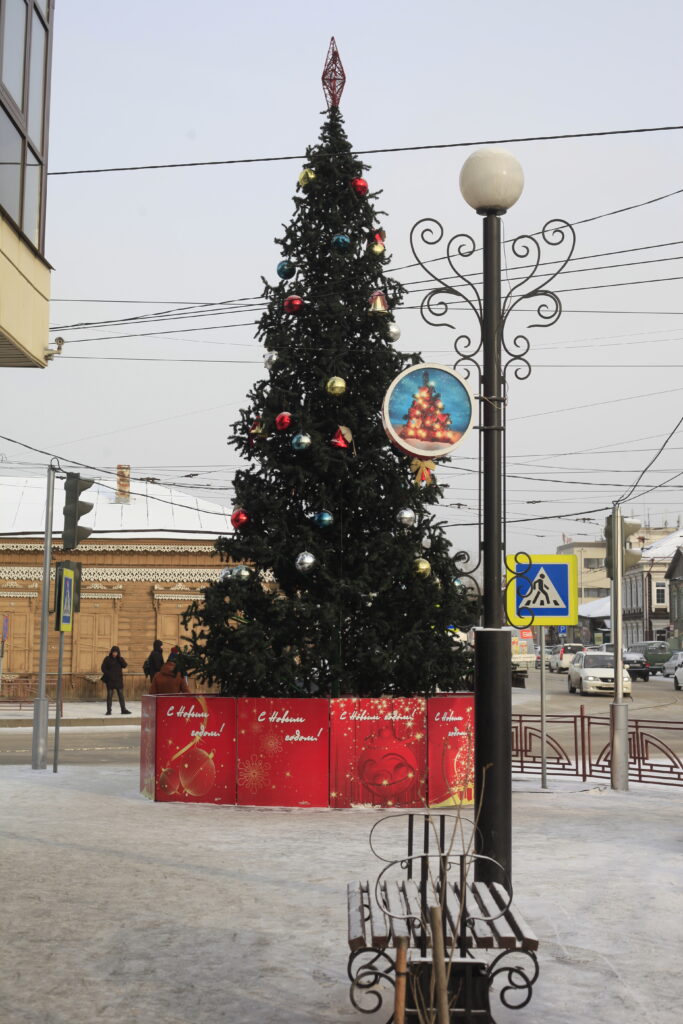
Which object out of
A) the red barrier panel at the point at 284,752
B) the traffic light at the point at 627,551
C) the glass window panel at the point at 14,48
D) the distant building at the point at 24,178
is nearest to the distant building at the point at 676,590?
the traffic light at the point at 627,551

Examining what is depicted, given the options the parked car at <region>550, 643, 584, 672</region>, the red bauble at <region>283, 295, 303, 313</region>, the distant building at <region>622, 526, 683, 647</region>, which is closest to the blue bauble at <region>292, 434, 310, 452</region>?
the red bauble at <region>283, 295, 303, 313</region>

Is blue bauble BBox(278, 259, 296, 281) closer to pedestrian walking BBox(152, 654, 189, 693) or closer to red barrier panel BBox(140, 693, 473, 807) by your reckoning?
red barrier panel BBox(140, 693, 473, 807)

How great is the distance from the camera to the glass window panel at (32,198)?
11.4 meters

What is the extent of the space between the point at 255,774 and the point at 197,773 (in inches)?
27.4

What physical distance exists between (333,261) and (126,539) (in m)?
23.6

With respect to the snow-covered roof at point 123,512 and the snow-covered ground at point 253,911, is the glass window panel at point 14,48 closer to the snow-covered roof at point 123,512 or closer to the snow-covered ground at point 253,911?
the snow-covered ground at point 253,911

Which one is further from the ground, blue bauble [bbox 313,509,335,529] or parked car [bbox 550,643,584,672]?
blue bauble [bbox 313,509,335,529]

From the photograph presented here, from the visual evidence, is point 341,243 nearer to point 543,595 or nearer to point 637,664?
point 543,595

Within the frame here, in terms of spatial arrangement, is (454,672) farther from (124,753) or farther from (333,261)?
(124,753)

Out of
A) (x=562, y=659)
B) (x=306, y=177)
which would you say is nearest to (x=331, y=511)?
(x=306, y=177)

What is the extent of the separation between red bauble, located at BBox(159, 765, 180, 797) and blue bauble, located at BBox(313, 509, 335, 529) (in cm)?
318

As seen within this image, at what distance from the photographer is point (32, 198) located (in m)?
11.6

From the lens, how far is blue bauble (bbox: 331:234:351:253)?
589 inches

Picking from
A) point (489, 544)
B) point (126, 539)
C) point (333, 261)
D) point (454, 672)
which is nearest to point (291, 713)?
point (454, 672)
